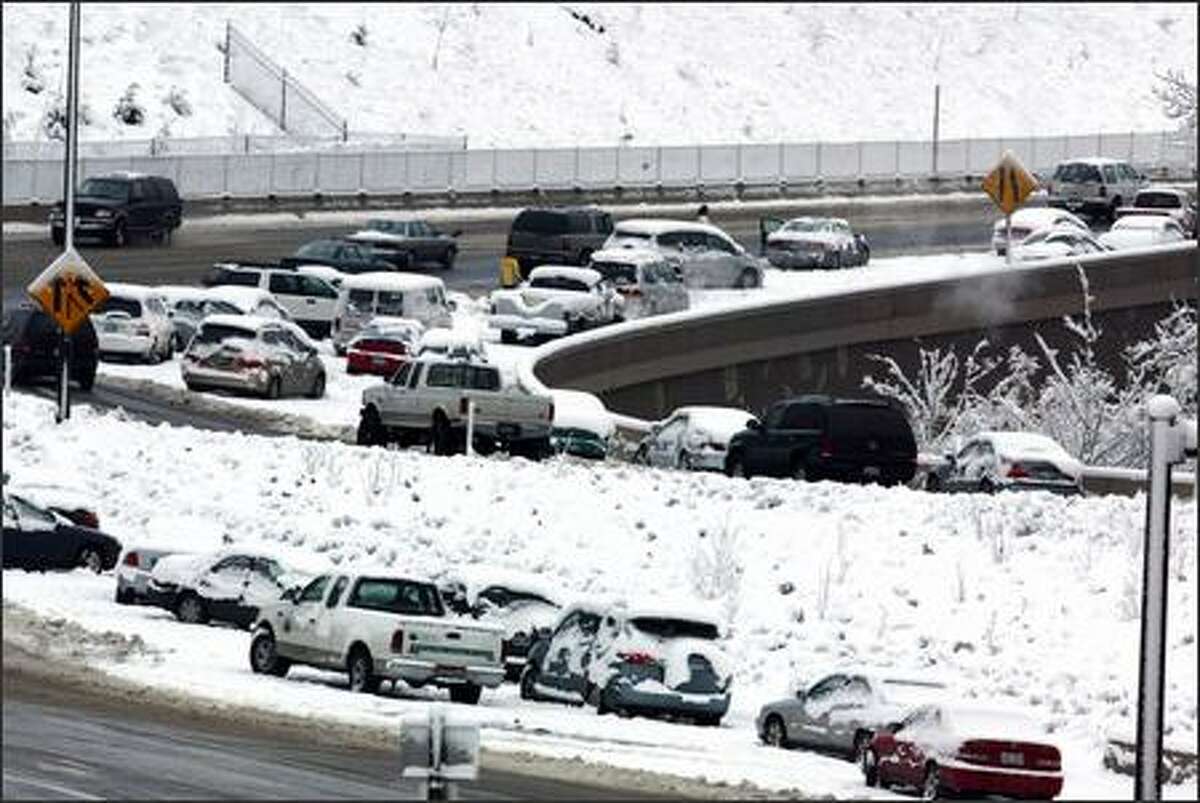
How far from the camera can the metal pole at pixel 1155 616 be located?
25781 millimetres

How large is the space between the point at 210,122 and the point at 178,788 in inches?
3149

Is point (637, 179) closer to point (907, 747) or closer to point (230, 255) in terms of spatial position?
point (230, 255)

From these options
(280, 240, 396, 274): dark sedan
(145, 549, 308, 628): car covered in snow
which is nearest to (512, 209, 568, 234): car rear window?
(280, 240, 396, 274): dark sedan

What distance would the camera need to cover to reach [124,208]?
265 ft

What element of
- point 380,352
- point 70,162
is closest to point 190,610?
point 70,162

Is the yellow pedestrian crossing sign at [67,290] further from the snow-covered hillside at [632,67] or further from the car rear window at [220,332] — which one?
the snow-covered hillside at [632,67]

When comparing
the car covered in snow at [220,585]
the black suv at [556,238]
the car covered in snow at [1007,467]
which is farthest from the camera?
the black suv at [556,238]

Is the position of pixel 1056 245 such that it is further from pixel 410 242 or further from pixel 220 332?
pixel 220 332

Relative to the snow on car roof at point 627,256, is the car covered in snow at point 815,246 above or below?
above

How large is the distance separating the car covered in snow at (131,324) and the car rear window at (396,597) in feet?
91.6

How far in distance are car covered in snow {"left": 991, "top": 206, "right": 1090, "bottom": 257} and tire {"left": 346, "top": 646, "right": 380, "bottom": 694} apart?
Answer: 55.3 m

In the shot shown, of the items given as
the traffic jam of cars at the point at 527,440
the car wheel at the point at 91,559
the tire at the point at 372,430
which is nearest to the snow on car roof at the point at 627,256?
the traffic jam of cars at the point at 527,440

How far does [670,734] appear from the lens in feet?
112

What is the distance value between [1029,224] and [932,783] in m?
61.9
